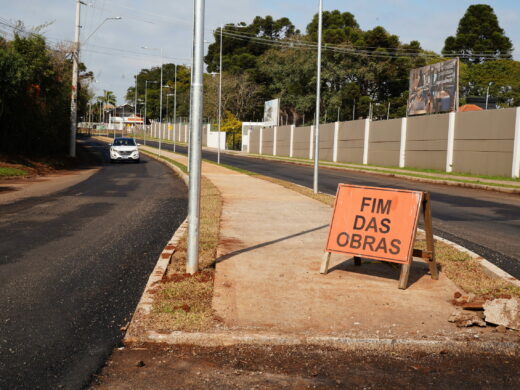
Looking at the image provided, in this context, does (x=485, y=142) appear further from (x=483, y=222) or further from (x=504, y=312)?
(x=504, y=312)

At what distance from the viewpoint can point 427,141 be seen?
103ft

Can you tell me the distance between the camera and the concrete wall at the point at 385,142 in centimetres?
3506

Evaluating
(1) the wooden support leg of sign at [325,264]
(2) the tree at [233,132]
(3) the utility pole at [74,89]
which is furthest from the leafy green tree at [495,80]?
(1) the wooden support leg of sign at [325,264]

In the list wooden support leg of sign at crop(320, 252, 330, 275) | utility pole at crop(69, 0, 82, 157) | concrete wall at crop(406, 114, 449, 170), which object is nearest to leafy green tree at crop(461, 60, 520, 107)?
concrete wall at crop(406, 114, 449, 170)

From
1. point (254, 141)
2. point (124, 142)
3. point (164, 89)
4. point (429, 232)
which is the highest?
point (164, 89)

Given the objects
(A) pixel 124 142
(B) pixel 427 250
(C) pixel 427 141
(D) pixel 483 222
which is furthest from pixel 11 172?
(C) pixel 427 141

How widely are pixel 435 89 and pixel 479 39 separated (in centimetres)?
4844

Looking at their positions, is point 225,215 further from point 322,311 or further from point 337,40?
point 337,40

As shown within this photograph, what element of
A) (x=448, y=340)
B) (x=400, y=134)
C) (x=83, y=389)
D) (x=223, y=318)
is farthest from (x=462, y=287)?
(x=400, y=134)

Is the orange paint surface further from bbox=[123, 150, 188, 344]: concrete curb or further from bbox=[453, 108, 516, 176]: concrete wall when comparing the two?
bbox=[453, 108, 516, 176]: concrete wall

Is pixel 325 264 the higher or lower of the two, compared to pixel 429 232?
lower

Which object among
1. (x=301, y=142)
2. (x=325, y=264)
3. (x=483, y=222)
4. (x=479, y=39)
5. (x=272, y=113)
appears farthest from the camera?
(x=479, y=39)

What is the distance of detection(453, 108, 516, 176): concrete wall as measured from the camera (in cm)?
2452

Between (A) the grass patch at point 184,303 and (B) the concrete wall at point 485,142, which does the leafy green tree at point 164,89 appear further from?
(A) the grass patch at point 184,303
